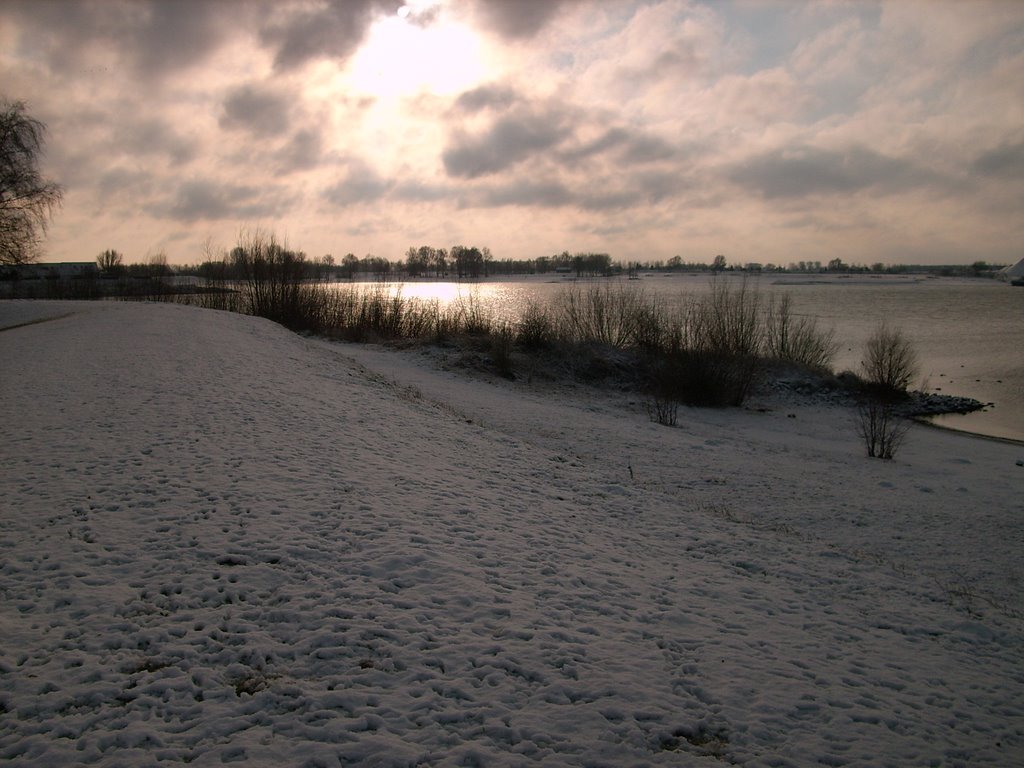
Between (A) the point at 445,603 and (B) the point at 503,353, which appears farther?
(B) the point at 503,353

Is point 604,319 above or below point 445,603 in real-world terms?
above

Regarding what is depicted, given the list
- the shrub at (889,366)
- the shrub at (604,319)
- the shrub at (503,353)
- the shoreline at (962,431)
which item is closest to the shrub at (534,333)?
the shrub at (503,353)

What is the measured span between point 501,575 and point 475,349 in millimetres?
20502

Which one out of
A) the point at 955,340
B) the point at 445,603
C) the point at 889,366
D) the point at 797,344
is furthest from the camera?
the point at 955,340

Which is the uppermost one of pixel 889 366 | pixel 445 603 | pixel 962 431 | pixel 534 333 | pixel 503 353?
pixel 534 333

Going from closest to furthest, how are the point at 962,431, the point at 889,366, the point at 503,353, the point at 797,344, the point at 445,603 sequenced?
the point at 445,603
the point at 962,431
the point at 889,366
the point at 503,353
the point at 797,344

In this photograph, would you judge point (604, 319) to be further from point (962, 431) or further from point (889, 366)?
point (962, 431)

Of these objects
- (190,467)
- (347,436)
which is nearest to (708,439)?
(347,436)

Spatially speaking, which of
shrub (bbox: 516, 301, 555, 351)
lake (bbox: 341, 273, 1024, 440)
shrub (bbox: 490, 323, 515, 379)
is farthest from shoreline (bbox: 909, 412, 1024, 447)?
shrub (bbox: 490, 323, 515, 379)

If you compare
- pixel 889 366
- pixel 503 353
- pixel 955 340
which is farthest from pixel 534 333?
pixel 955 340

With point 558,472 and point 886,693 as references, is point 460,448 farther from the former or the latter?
point 886,693

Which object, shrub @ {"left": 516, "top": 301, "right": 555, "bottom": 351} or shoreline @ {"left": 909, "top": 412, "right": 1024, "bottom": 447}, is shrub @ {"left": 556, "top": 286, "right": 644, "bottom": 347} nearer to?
shrub @ {"left": 516, "top": 301, "right": 555, "bottom": 351}

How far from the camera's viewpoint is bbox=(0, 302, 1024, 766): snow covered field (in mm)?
3482

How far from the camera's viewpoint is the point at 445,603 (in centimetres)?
483
